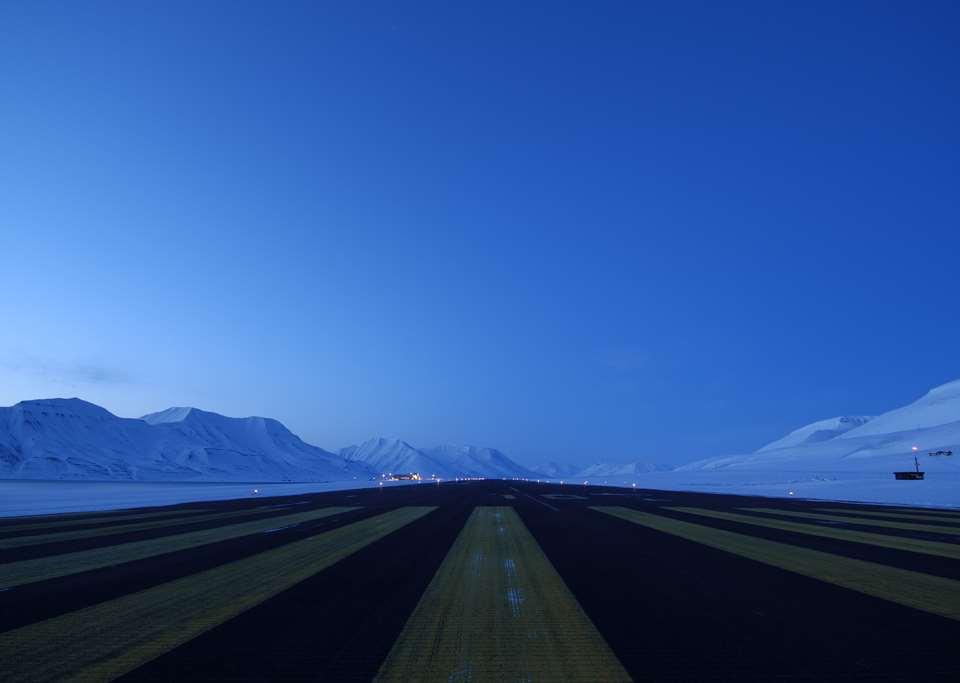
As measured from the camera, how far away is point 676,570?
973 centimetres

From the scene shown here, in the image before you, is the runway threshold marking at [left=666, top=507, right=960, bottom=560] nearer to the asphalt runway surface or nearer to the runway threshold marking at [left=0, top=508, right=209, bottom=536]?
the asphalt runway surface

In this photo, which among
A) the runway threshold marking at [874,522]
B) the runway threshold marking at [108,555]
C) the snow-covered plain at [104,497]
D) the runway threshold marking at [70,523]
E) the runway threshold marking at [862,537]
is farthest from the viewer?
the snow-covered plain at [104,497]

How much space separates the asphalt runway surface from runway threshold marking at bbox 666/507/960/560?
0.17 metres

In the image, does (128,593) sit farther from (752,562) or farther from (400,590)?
(752,562)

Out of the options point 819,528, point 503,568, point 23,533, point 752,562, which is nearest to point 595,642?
point 503,568

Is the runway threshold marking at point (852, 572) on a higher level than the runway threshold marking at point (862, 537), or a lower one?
lower

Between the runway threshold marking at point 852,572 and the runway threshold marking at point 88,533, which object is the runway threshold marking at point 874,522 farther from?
the runway threshold marking at point 88,533

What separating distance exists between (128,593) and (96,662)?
332cm

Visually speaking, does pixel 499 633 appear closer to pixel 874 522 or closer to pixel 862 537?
pixel 862 537

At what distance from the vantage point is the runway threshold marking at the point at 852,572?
7625mm

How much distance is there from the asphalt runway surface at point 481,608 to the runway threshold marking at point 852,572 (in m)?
0.07

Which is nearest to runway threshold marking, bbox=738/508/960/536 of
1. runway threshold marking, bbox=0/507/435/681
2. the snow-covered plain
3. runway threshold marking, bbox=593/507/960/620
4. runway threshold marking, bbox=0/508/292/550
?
runway threshold marking, bbox=593/507/960/620

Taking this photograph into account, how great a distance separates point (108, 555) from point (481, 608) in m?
9.17

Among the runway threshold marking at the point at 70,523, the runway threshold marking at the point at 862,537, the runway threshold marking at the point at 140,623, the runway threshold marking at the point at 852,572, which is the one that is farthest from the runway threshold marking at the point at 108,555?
the runway threshold marking at the point at 862,537
